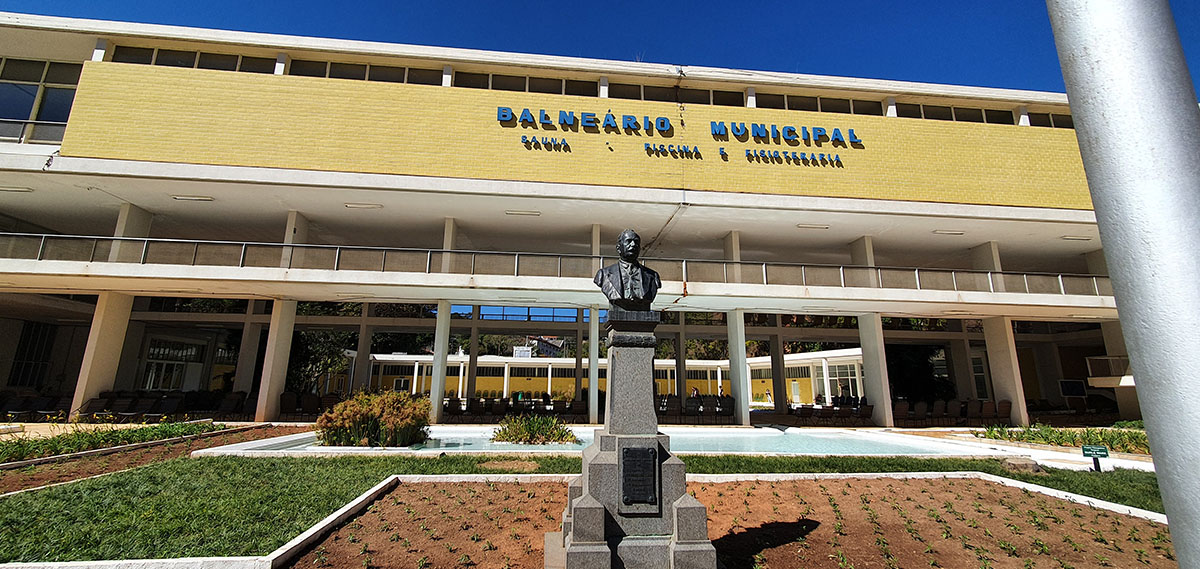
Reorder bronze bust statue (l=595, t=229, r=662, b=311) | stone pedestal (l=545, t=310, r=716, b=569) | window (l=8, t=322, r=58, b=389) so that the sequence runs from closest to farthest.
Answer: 1. stone pedestal (l=545, t=310, r=716, b=569)
2. bronze bust statue (l=595, t=229, r=662, b=311)
3. window (l=8, t=322, r=58, b=389)

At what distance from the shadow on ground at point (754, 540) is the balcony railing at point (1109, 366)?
20.8 m

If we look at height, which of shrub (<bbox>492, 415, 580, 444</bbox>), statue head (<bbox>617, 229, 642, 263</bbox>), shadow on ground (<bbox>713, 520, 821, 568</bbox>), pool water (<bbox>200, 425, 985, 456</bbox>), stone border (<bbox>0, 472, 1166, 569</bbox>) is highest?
statue head (<bbox>617, 229, 642, 263</bbox>)

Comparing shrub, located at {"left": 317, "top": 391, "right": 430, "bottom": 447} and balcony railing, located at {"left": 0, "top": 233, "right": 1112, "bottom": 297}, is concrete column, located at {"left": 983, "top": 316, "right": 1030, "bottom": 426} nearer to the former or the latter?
balcony railing, located at {"left": 0, "top": 233, "right": 1112, "bottom": 297}

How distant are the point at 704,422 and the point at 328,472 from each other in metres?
13.2

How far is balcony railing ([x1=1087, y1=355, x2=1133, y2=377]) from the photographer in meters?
18.9

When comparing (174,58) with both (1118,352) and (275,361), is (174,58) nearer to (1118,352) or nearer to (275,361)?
(275,361)

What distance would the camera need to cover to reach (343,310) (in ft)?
126

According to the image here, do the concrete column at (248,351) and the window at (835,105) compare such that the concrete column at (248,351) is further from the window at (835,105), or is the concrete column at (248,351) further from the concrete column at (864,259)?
the window at (835,105)

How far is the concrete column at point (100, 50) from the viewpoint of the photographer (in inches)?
653

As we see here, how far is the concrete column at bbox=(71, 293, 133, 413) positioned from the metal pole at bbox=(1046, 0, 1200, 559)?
2282cm

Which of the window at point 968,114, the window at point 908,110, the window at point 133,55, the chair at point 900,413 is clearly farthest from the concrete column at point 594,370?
the window at point 133,55

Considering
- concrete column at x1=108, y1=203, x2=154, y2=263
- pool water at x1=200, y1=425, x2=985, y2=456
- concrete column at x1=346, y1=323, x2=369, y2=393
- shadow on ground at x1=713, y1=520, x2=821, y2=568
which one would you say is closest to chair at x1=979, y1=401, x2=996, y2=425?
pool water at x1=200, y1=425, x2=985, y2=456

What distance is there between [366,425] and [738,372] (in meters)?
12.3

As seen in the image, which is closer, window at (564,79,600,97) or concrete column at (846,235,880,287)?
concrete column at (846,235,880,287)
